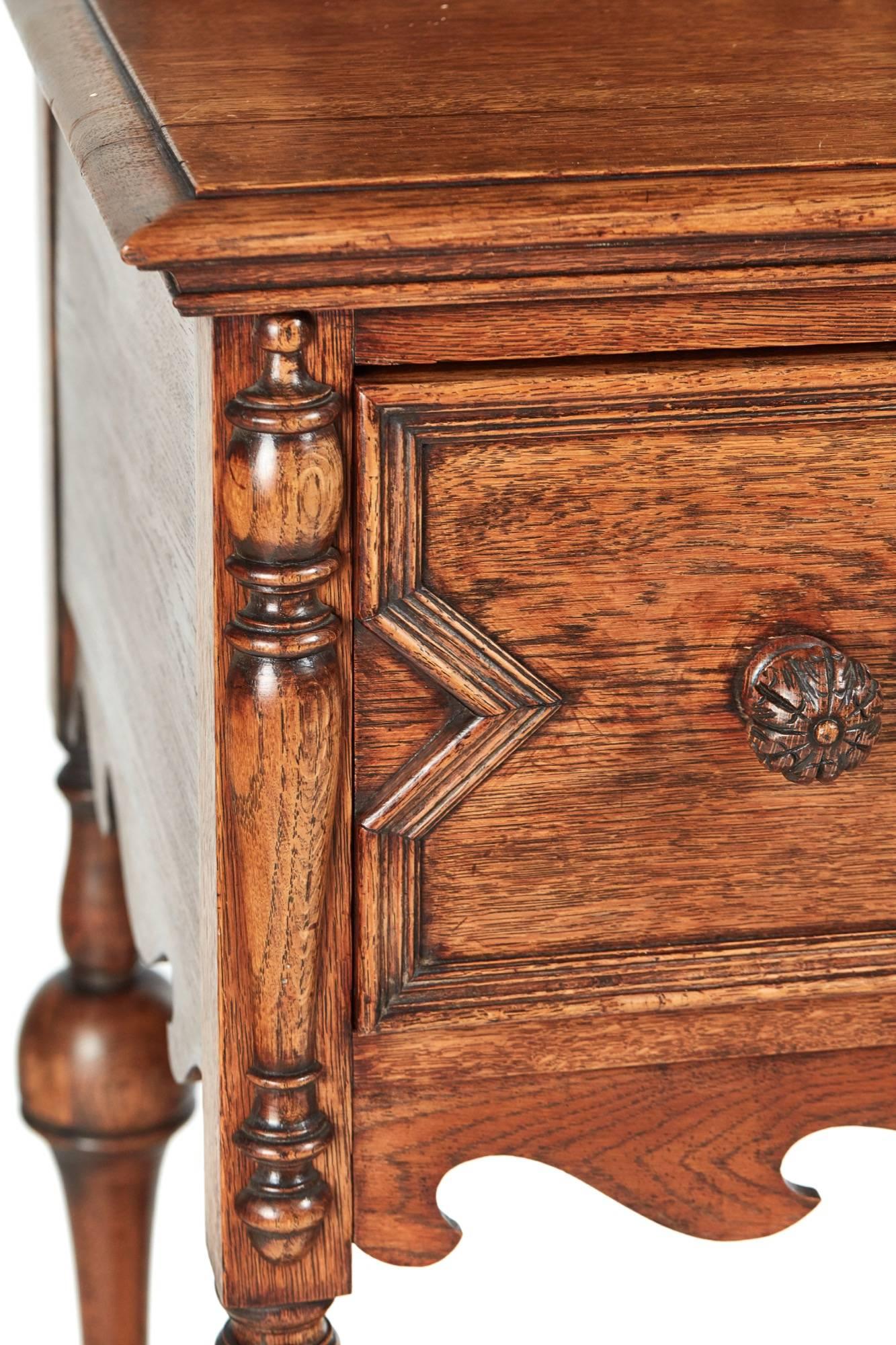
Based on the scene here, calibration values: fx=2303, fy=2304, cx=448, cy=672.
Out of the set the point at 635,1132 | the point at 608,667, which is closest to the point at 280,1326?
the point at 635,1132

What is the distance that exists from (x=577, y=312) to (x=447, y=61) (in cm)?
18

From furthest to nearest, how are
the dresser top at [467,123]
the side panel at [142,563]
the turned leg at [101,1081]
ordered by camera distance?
the turned leg at [101,1081], the side panel at [142,563], the dresser top at [467,123]

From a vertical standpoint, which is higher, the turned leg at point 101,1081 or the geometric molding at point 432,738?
the turned leg at point 101,1081

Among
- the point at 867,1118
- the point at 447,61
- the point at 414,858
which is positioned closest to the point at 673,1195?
the point at 867,1118

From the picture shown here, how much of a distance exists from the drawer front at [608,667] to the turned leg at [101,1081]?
1.68ft

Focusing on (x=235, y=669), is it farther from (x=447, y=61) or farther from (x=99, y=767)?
(x=99, y=767)

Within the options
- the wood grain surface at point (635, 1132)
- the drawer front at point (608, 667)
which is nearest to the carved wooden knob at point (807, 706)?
the drawer front at point (608, 667)

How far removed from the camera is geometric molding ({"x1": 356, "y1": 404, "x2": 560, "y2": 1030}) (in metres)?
0.74

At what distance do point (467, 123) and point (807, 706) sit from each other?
23cm

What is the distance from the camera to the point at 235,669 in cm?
73

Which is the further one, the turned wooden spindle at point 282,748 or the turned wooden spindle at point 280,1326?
the turned wooden spindle at point 280,1326

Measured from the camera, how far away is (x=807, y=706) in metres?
0.77

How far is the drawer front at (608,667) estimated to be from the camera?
736 mm

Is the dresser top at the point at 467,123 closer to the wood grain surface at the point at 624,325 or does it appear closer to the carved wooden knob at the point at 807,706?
the wood grain surface at the point at 624,325
